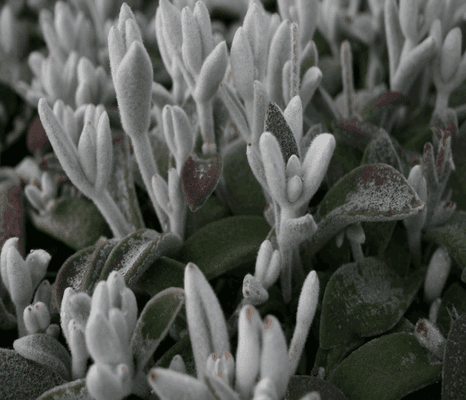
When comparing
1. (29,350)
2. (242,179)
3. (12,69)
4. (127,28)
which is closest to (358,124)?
(242,179)

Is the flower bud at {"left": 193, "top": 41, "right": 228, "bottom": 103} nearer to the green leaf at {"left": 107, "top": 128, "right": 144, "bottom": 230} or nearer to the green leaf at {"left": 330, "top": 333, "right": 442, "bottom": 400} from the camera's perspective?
the green leaf at {"left": 107, "top": 128, "right": 144, "bottom": 230}

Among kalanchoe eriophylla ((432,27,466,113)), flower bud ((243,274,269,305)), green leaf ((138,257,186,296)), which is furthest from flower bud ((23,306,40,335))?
kalanchoe eriophylla ((432,27,466,113))

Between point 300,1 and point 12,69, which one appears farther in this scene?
point 12,69

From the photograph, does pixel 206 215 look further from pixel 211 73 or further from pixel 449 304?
pixel 449 304

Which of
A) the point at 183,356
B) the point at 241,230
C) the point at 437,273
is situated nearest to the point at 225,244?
the point at 241,230

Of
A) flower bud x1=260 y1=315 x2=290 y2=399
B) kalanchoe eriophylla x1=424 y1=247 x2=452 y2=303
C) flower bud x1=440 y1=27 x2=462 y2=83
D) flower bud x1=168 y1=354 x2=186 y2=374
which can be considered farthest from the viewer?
flower bud x1=440 y1=27 x2=462 y2=83

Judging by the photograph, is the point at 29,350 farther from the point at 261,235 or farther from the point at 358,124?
the point at 358,124
